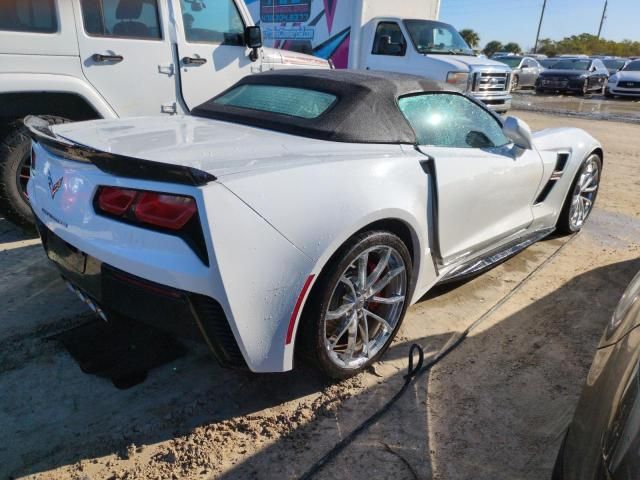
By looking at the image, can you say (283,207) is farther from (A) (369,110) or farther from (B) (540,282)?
(B) (540,282)

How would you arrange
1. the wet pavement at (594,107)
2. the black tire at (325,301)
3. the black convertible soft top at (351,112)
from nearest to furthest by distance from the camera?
1. the black tire at (325,301)
2. the black convertible soft top at (351,112)
3. the wet pavement at (594,107)

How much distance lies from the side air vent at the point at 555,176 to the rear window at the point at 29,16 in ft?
13.0

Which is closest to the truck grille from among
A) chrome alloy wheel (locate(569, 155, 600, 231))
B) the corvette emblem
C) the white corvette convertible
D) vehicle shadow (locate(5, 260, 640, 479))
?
chrome alloy wheel (locate(569, 155, 600, 231))

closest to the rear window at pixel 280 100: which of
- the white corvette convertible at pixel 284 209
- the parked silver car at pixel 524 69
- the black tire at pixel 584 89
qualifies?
the white corvette convertible at pixel 284 209

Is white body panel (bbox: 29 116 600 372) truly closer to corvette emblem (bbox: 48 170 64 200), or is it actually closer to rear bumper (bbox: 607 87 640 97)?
corvette emblem (bbox: 48 170 64 200)

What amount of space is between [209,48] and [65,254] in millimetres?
3395

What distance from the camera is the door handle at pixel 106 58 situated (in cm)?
414

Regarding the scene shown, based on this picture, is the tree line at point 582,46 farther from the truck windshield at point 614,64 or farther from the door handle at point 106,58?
the door handle at point 106,58

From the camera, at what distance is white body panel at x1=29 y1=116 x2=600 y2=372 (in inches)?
71.9

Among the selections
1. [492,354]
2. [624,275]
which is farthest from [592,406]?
[624,275]

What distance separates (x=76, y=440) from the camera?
2098 mm

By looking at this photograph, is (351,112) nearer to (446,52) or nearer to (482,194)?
(482,194)

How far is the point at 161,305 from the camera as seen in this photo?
A: 6.28 ft

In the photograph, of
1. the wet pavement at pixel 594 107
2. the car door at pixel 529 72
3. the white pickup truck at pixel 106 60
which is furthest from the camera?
the car door at pixel 529 72
